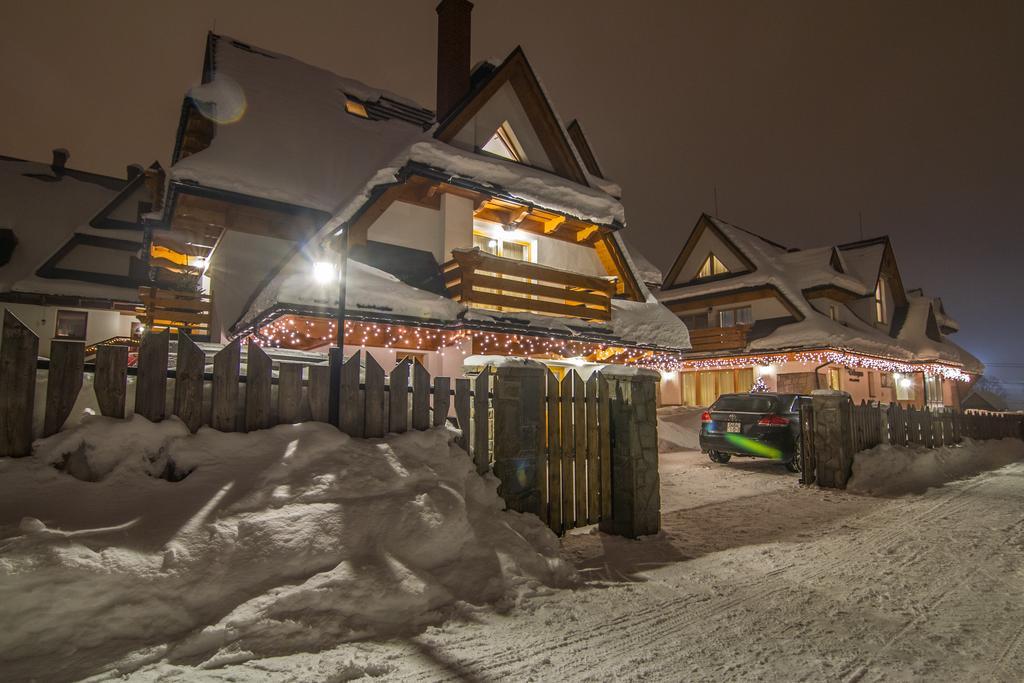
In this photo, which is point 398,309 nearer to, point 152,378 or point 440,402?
point 440,402

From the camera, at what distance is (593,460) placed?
5.75 meters

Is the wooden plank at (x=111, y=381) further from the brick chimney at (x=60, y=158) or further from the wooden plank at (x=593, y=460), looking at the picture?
the brick chimney at (x=60, y=158)

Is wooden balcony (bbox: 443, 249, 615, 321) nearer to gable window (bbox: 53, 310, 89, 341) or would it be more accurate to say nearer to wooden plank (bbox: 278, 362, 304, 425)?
wooden plank (bbox: 278, 362, 304, 425)

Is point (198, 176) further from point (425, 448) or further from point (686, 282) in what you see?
point (686, 282)

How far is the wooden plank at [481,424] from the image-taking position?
505 cm

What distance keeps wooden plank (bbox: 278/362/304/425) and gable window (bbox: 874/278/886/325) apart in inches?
1267

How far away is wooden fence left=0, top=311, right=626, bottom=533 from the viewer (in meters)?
3.44

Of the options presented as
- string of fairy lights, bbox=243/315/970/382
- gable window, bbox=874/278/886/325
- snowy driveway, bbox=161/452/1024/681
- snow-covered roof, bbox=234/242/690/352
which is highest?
gable window, bbox=874/278/886/325

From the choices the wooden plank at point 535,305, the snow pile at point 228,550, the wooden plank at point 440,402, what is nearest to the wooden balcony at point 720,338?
the wooden plank at point 535,305

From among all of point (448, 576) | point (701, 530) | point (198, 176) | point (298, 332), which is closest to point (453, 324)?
point (298, 332)

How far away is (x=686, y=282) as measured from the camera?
29.0 metres

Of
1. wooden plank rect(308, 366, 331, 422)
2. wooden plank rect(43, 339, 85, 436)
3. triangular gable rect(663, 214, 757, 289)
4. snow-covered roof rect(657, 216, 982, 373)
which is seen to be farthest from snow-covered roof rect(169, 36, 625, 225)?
triangular gable rect(663, 214, 757, 289)

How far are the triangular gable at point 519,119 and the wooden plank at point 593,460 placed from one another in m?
10.7

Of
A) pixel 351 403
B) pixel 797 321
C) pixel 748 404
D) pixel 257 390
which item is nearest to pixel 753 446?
pixel 748 404
